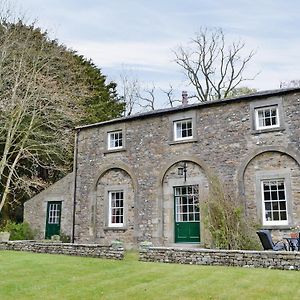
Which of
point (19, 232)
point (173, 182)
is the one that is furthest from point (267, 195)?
point (19, 232)

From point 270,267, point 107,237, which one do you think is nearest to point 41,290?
point 270,267

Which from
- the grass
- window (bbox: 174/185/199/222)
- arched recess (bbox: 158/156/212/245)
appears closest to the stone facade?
arched recess (bbox: 158/156/212/245)

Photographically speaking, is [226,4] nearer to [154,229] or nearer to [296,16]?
[296,16]

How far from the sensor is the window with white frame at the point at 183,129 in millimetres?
17422

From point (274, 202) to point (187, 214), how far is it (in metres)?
3.79

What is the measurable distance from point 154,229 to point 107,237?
269cm

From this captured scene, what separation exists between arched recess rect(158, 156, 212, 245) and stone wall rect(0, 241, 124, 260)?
Answer: 4.01m

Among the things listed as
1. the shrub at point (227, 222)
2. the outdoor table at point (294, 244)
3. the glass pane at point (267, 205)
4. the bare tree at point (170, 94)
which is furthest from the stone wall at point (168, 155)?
the bare tree at point (170, 94)

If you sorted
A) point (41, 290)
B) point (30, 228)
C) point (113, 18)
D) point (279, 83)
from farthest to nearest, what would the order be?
point (279, 83)
point (30, 228)
point (113, 18)
point (41, 290)

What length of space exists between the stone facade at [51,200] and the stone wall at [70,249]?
4041mm

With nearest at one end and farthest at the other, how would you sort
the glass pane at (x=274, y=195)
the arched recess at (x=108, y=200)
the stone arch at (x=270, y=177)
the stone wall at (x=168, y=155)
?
the stone arch at (x=270, y=177) → the glass pane at (x=274, y=195) → the stone wall at (x=168, y=155) → the arched recess at (x=108, y=200)

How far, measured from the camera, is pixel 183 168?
17.1 meters

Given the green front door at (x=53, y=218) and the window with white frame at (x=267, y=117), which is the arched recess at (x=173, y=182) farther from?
the green front door at (x=53, y=218)

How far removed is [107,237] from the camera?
18.5 metres
